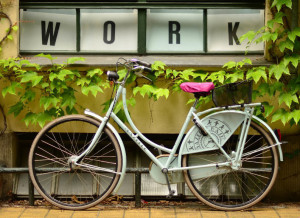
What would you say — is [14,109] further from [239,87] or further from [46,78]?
[239,87]

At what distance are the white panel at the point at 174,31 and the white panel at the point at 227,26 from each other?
127 millimetres

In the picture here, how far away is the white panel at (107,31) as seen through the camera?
5.96 m

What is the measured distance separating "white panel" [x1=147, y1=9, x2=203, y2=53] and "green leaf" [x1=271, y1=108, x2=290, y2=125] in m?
1.17

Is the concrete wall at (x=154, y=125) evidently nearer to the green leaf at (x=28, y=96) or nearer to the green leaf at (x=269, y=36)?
the green leaf at (x=28, y=96)

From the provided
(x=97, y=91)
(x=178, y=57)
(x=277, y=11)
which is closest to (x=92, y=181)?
(x=97, y=91)

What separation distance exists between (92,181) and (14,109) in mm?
1211

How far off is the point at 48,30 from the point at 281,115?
9.22 ft

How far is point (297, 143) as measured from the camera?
5988 millimetres

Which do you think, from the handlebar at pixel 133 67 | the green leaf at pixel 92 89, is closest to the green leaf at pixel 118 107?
the green leaf at pixel 92 89

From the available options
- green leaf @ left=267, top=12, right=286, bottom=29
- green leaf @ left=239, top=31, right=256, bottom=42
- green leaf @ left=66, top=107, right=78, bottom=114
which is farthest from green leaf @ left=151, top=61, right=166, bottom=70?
green leaf @ left=267, top=12, right=286, bottom=29

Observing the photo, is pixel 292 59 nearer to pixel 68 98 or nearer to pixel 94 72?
pixel 94 72

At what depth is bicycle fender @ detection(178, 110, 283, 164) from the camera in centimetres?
505

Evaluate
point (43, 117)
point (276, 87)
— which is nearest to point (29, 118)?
point (43, 117)

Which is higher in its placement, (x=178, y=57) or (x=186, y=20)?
(x=186, y=20)
